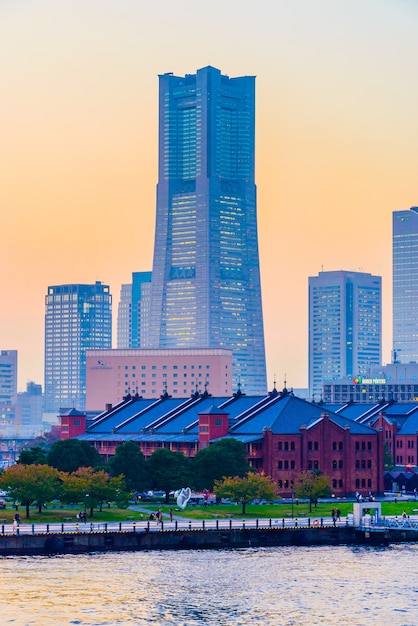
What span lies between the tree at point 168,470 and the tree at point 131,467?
0.98m

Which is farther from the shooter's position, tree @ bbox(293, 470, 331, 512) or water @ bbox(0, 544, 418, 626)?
tree @ bbox(293, 470, 331, 512)

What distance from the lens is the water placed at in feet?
364

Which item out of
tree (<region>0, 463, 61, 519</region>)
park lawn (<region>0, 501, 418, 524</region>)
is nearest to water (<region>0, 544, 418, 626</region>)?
park lawn (<region>0, 501, 418, 524</region>)

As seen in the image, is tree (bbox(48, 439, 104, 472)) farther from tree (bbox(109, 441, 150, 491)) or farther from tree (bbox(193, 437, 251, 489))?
tree (bbox(193, 437, 251, 489))

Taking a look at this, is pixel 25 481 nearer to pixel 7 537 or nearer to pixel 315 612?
pixel 7 537

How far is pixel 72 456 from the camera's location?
19188 centimetres

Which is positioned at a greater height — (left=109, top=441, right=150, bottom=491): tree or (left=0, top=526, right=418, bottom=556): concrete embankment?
(left=109, top=441, right=150, bottom=491): tree

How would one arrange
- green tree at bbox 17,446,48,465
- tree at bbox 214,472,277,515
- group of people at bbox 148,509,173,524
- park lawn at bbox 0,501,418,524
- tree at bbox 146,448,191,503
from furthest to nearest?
green tree at bbox 17,446,48,465 < tree at bbox 146,448,191,503 < tree at bbox 214,472,277,515 < park lawn at bbox 0,501,418,524 < group of people at bbox 148,509,173,524

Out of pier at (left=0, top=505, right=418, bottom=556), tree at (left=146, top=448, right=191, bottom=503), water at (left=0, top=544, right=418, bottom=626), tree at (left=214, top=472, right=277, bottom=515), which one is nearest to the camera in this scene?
water at (left=0, top=544, right=418, bottom=626)

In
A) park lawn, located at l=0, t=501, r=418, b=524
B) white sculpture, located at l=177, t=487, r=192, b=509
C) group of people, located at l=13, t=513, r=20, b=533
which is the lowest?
group of people, located at l=13, t=513, r=20, b=533

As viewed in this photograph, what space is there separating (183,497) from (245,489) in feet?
24.9

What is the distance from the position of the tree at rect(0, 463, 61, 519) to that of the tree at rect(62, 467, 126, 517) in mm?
1704

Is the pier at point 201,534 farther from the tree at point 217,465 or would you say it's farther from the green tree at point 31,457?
the green tree at point 31,457

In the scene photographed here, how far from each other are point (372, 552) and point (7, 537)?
35.8 meters
